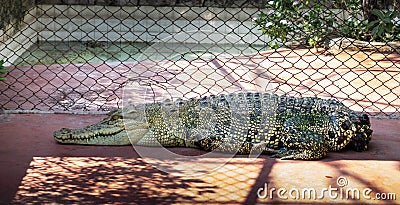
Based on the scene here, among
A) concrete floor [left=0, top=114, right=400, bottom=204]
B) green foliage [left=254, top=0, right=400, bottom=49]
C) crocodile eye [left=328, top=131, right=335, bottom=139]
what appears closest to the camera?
concrete floor [left=0, top=114, right=400, bottom=204]

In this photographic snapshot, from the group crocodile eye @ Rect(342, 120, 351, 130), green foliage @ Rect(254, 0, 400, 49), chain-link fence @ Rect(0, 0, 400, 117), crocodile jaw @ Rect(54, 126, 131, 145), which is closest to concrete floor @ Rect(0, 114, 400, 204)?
crocodile jaw @ Rect(54, 126, 131, 145)

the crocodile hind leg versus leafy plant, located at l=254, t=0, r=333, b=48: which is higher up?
leafy plant, located at l=254, t=0, r=333, b=48

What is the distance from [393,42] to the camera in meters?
7.09

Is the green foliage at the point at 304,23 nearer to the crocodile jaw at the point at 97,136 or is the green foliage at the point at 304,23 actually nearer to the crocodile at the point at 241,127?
the crocodile at the point at 241,127

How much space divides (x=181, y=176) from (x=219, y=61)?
3890mm

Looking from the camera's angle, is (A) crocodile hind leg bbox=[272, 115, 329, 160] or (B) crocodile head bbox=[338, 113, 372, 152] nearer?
(A) crocodile hind leg bbox=[272, 115, 329, 160]

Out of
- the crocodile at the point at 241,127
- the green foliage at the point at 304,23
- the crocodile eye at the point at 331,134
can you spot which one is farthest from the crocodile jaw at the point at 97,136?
the green foliage at the point at 304,23

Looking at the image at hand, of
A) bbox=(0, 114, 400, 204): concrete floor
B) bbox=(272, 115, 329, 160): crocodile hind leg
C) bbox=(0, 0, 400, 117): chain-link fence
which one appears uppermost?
bbox=(0, 0, 400, 117): chain-link fence

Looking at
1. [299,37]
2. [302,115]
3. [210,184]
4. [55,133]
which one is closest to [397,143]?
[302,115]

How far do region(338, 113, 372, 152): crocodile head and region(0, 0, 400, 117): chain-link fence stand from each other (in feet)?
1.92

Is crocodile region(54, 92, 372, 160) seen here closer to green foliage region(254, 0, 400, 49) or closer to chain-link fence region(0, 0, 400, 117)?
chain-link fence region(0, 0, 400, 117)

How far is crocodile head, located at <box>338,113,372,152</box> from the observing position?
3.54 meters

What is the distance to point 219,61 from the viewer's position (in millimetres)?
6855

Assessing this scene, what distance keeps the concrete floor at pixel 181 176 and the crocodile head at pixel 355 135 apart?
0.20 ft
